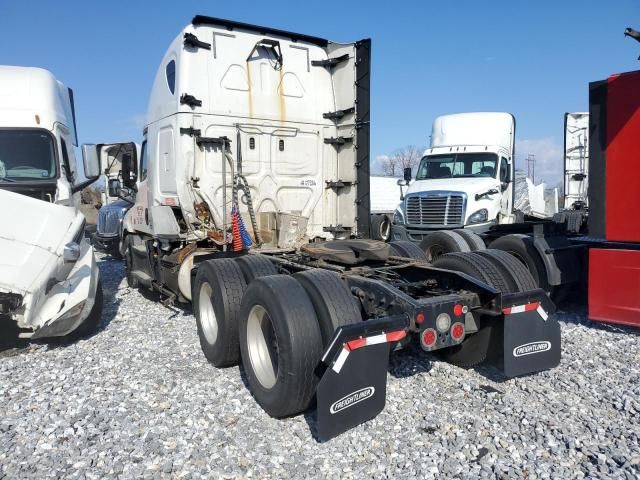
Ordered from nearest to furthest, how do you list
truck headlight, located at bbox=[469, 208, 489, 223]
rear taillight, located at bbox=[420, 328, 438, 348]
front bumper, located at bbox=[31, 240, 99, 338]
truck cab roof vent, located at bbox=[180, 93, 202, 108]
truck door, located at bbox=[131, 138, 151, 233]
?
rear taillight, located at bbox=[420, 328, 438, 348], front bumper, located at bbox=[31, 240, 99, 338], truck cab roof vent, located at bbox=[180, 93, 202, 108], truck door, located at bbox=[131, 138, 151, 233], truck headlight, located at bbox=[469, 208, 489, 223]

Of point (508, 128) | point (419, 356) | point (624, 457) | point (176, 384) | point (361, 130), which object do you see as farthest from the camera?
point (508, 128)

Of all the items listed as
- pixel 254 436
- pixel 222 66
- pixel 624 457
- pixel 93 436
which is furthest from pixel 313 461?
pixel 222 66

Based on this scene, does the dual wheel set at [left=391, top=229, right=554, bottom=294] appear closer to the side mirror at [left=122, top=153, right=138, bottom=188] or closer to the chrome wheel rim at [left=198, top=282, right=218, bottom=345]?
the chrome wheel rim at [left=198, top=282, right=218, bottom=345]

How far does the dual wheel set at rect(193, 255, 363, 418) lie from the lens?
373 centimetres

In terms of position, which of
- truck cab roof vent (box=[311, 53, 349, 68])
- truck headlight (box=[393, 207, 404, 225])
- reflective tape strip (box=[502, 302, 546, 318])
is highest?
truck cab roof vent (box=[311, 53, 349, 68])

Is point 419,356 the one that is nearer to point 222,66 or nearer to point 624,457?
point 624,457

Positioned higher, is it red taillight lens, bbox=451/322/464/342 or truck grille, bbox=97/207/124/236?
truck grille, bbox=97/207/124/236

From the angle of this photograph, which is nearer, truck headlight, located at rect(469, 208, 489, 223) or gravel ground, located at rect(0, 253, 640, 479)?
gravel ground, located at rect(0, 253, 640, 479)

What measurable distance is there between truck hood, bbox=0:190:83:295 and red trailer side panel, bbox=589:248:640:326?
6361mm

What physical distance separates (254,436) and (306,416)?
0.48 meters

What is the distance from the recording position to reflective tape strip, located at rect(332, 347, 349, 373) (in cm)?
331

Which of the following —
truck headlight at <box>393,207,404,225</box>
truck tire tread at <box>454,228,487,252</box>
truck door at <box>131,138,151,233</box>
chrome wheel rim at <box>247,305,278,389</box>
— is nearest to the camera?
chrome wheel rim at <box>247,305,278,389</box>

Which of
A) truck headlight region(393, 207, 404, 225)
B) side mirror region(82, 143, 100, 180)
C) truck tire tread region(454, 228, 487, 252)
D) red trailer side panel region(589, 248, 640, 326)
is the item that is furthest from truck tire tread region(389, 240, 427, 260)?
truck headlight region(393, 207, 404, 225)

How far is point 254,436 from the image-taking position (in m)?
3.76
